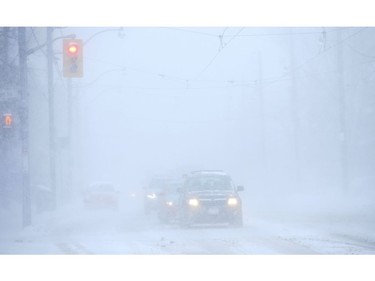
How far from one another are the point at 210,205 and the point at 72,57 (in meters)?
6.18

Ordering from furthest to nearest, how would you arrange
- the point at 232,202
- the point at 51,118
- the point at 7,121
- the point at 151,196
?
the point at 51,118
the point at 151,196
the point at 7,121
the point at 232,202

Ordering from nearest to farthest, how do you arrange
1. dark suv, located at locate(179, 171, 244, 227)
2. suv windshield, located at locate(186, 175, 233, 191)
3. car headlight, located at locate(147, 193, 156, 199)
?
dark suv, located at locate(179, 171, 244, 227)
suv windshield, located at locate(186, 175, 233, 191)
car headlight, located at locate(147, 193, 156, 199)

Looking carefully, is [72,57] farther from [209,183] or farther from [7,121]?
[209,183]

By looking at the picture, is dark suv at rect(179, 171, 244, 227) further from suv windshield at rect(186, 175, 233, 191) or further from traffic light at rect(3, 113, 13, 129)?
traffic light at rect(3, 113, 13, 129)

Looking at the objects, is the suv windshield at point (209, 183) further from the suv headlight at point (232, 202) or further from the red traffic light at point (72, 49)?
the red traffic light at point (72, 49)

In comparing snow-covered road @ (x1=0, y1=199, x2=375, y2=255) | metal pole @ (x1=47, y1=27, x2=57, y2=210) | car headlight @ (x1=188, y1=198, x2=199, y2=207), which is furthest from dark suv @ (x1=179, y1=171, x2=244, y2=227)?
metal pole @ (x1=47, y1=27, x2=57, y2=210)

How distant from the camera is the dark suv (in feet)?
74.7

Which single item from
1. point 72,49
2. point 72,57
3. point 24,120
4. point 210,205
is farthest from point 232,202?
point 24,120

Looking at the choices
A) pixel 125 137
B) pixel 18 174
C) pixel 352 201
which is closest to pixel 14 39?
pixel 18 174

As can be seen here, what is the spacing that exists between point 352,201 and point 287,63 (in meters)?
27.5

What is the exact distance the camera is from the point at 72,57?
21406mm

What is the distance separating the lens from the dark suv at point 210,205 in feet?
74.7

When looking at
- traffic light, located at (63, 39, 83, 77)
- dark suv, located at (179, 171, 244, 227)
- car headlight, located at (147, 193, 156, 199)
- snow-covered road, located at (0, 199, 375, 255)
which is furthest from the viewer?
car headlight, located at (147, 193, 156, 199)

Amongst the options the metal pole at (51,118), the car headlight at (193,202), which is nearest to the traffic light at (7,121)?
the car headlight at (193,202)
